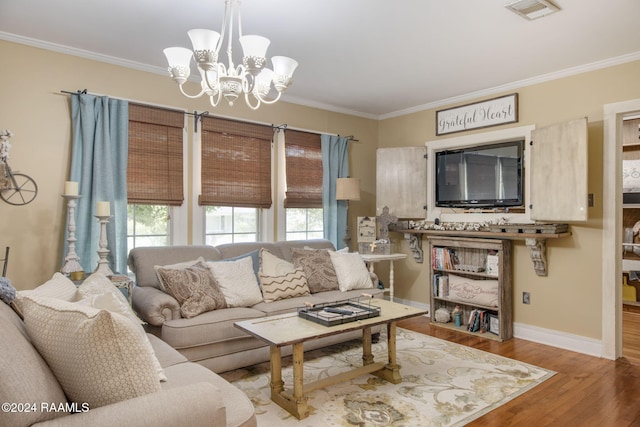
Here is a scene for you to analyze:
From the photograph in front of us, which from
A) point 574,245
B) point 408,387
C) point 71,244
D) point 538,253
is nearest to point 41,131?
point 71,244

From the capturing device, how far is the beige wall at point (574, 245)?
3.67 meters

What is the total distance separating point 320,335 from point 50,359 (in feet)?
4.80

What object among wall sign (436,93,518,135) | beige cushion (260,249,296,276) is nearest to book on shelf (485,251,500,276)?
wall sign (436,93,518,135)

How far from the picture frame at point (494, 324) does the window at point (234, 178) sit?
2.64 metres

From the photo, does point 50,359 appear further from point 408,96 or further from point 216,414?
point 408,96

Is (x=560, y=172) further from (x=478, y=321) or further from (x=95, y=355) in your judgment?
(x=95, y=355)

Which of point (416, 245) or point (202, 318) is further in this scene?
point (416, 245)

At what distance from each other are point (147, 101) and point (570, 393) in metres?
4.20

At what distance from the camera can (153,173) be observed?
3.79m

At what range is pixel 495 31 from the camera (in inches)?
119

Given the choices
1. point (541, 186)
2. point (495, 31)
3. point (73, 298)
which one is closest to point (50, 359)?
point (73, 298)

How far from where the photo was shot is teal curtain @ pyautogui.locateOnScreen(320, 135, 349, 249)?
5055 mm

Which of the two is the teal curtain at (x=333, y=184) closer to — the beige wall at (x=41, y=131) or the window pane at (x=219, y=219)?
the window pane at (x=219, y=219)

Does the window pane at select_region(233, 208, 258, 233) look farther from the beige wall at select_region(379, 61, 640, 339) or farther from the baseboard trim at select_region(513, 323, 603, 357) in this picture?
the baseboard trim at select_region(513, 323, 603, 357)
